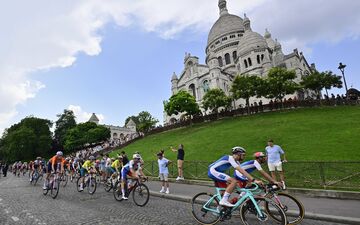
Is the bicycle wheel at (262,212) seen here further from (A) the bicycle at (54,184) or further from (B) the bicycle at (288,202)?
(A) the bicycle at (54,184)

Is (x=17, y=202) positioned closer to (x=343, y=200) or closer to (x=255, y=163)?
(x=255, y=163)

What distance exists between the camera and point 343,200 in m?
9.55

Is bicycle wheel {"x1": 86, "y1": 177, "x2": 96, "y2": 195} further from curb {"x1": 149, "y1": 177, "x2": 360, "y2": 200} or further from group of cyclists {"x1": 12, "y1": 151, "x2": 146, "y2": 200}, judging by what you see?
curb {"x1": 149, "y1": 177, "x2": 360, "y2": 200}

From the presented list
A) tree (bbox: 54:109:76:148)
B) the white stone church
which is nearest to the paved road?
the white stone church

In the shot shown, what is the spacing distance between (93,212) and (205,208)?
13.3ft

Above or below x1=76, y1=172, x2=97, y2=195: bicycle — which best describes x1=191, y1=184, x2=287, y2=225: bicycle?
below

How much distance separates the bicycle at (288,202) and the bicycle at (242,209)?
256mm

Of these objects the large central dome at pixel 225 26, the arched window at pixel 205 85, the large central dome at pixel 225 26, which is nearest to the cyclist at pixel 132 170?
the arched window at pixel 205 85

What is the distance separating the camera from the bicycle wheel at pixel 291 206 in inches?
261

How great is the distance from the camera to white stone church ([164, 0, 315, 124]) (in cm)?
7081

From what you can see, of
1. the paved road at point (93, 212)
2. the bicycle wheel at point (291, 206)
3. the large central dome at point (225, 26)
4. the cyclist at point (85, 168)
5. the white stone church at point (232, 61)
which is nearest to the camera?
the bicycle wheel at point (291, 206)

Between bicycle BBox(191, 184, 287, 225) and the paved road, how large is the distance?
387mm

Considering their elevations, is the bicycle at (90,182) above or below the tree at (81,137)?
below

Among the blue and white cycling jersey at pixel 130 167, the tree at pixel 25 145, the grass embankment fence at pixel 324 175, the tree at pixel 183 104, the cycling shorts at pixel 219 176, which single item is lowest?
the grass embankment fence at pixel 324 175
